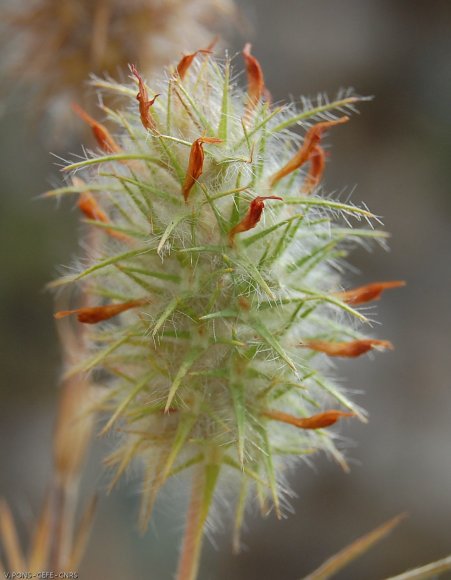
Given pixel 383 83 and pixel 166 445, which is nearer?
pixel 166 445

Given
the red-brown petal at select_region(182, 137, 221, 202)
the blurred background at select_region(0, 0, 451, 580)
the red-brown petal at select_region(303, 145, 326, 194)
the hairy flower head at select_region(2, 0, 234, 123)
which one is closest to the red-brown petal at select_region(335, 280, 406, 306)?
the red-brown petal at select_region(303, 145, 326, 194)

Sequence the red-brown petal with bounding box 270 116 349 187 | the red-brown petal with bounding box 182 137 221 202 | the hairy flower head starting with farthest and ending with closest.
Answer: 1. the hairy flower head
2. the red-brown petal with bounding box 270 116 349 187
3. the red-brown petal with bounding box 182 137 221 202

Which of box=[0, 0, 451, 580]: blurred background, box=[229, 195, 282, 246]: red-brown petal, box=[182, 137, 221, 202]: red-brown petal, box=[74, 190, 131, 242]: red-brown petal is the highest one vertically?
box=[182, 137, 221, 202]: red-brown petal

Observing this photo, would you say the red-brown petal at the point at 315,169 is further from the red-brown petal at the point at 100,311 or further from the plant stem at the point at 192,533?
the plant stem at the point at 192,533

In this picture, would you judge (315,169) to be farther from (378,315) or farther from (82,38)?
(378,315)

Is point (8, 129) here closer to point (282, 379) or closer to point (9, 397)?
point (9, 397)

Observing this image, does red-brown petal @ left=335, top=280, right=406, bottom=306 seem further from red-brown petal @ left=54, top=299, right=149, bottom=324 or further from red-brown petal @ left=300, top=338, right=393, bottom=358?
red-brown petal @ left=54, top=299, right=149, bottom=324

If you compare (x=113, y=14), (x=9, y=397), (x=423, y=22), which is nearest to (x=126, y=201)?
(x=113, y=14)

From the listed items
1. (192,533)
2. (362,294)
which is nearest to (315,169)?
(362,294)
